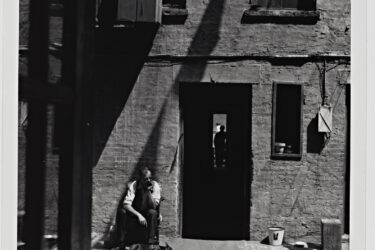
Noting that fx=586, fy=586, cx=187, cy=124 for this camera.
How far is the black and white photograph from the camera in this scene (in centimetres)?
288

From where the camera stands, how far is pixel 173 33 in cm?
302

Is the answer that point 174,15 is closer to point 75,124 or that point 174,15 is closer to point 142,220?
point 75,124

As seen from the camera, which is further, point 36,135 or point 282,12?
point 282,12

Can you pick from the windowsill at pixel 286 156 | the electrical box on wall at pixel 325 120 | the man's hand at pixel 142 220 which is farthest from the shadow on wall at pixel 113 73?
the electrical box on wall at pixel 325 120

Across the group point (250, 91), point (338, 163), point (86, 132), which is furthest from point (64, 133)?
point (338, 163)

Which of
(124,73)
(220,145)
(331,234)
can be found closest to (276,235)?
(331,234)

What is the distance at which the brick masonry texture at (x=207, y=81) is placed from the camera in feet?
9.54

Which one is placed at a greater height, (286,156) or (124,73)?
(124,73)

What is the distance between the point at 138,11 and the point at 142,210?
1.00 meters

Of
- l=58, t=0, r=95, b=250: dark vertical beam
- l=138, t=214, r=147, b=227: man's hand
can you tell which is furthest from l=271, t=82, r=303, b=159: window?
l=58, t=0, r=95, b=250: dark vertical beam

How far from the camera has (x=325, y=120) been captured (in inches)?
115

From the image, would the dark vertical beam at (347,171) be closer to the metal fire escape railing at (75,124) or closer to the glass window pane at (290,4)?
Answer: the glass window pane at (290,4)

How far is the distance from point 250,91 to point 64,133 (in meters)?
0.98

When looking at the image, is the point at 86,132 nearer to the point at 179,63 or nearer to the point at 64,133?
the point at 64,133
